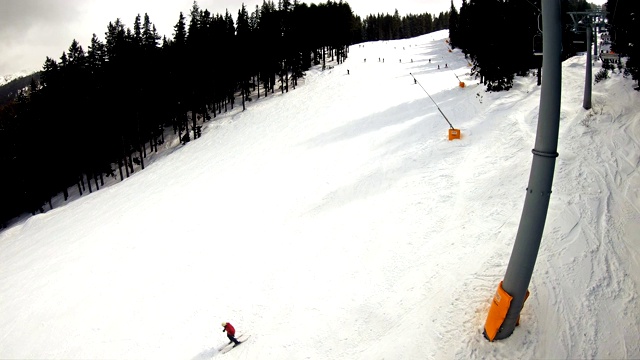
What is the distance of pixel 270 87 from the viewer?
189ft

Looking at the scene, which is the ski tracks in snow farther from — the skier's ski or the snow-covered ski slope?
the skier's ski

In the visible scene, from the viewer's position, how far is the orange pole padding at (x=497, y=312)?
6.83 meters

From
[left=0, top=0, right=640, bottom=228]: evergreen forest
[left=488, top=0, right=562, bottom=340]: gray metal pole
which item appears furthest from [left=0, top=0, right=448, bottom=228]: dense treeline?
[left=488, top=0, right=562, bottom=340]: gray metal pole

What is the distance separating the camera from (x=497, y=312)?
708cm

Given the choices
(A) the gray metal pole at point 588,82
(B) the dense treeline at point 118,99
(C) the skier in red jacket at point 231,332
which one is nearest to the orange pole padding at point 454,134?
(A) the gray metal pole at point 588,82

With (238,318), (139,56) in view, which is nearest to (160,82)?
(139,56)

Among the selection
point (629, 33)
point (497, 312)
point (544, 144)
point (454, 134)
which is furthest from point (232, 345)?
point (629, 33)

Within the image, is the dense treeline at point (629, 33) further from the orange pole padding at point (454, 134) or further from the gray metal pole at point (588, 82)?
the orange pole padding at point (454, 134)

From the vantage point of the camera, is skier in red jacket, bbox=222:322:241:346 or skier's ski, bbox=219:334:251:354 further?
skier's ski, bbox=219:334:251:354

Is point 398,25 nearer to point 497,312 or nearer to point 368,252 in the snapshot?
point 368,252

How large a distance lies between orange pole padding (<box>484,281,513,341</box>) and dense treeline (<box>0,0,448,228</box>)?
41564 millimetres

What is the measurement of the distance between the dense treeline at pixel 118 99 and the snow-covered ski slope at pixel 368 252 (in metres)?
18.0

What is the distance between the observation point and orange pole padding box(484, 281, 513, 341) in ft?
22.4

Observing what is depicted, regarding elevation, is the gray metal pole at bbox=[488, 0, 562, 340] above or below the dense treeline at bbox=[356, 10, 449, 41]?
below
